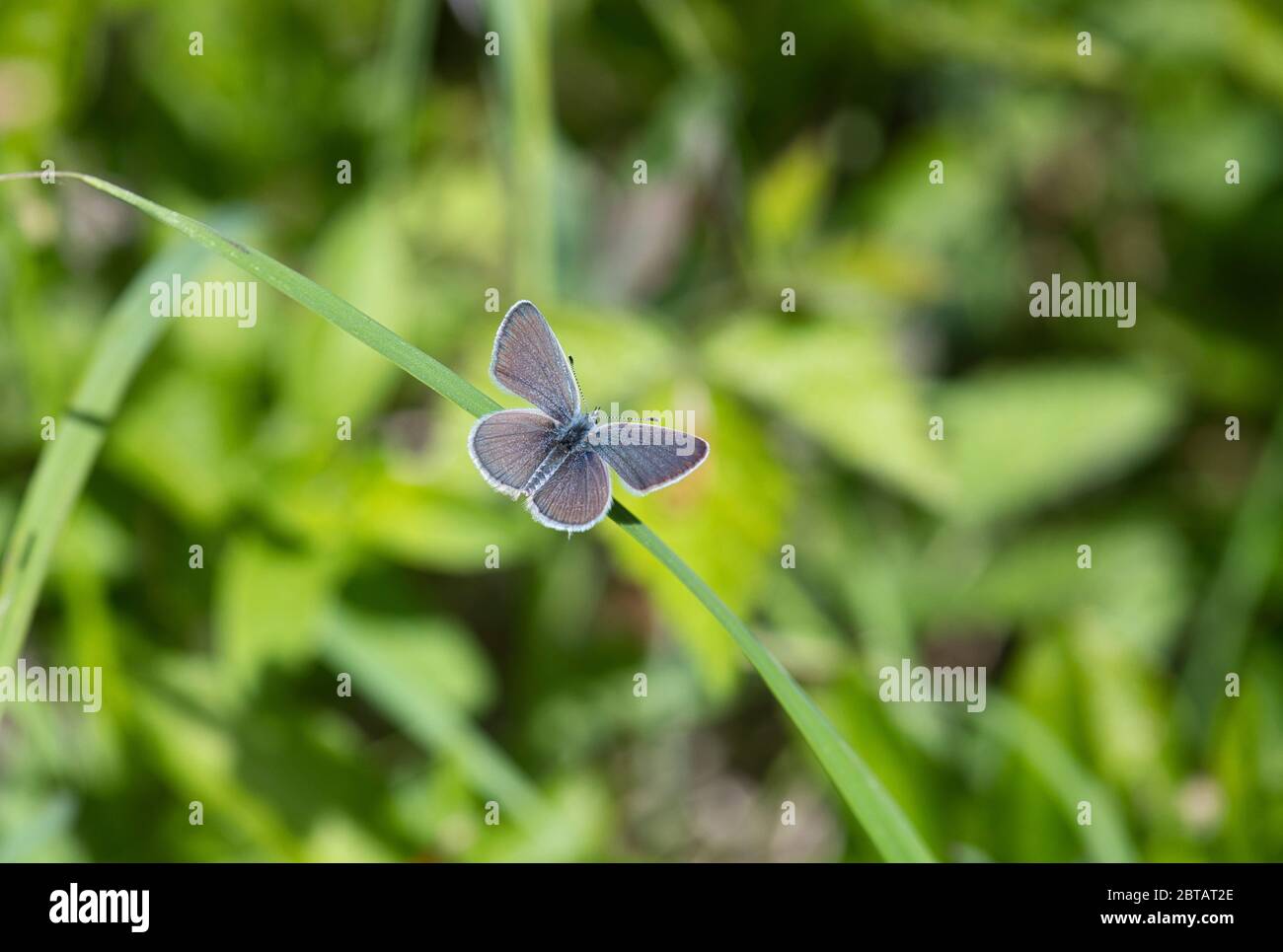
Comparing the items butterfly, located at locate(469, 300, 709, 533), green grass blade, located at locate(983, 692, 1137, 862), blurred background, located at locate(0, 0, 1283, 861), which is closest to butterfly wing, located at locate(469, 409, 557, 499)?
butterfly, located at locate(469, 300, 709, 533)

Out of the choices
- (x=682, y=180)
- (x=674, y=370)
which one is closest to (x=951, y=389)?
(x=682, y=180)

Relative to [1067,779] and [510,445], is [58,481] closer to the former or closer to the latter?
[510,445]

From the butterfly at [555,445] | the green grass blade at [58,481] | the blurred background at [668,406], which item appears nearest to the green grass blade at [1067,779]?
the blurred background at [668,406]

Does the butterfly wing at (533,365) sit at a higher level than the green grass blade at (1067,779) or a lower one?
higher

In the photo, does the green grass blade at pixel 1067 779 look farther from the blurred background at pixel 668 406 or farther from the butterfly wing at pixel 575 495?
the butterfly wing at pixel 575 495

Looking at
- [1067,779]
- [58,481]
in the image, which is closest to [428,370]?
[58,481]

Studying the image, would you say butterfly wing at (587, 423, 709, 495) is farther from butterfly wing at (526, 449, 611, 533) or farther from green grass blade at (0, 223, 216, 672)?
green grass blade at (0, 223, 216, 672)

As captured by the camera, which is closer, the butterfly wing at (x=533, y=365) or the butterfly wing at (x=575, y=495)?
the butterfly wing at (x=575, y=495)
